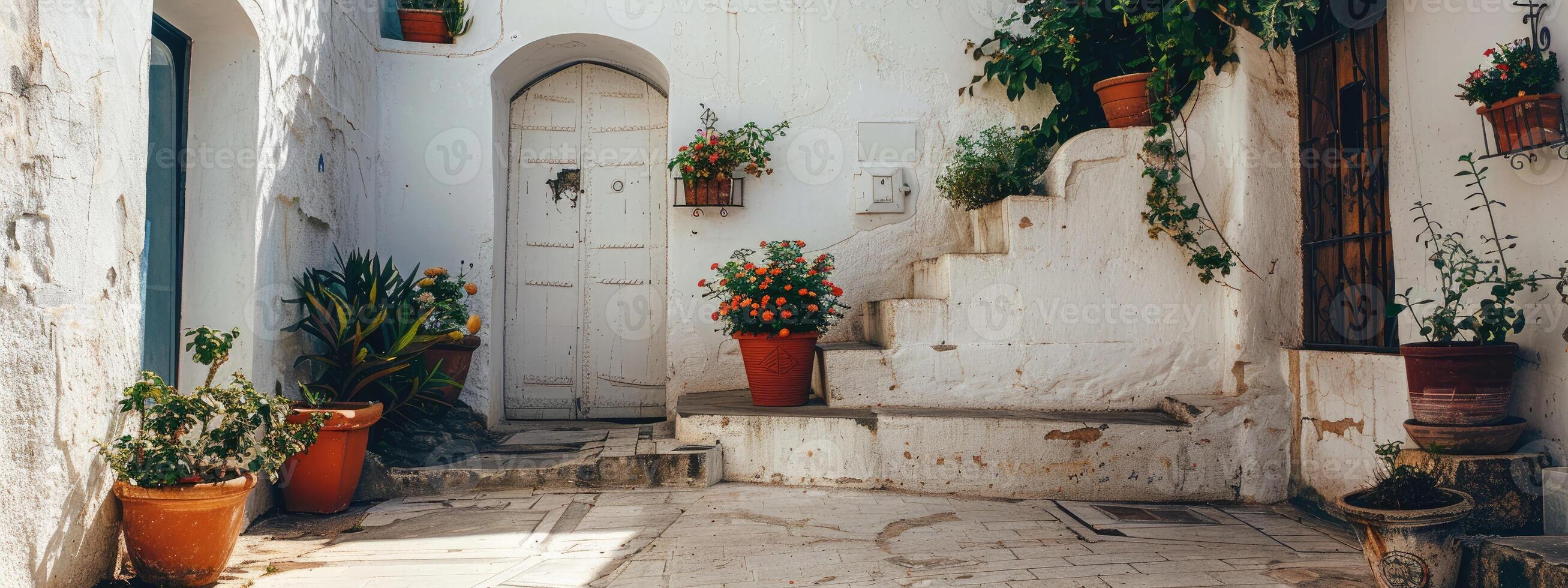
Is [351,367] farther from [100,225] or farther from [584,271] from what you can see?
[584,271]

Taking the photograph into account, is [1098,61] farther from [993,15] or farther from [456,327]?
[456,327]

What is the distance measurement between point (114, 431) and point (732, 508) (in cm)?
217

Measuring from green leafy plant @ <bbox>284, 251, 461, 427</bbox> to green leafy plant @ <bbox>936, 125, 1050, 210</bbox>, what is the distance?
267 cm

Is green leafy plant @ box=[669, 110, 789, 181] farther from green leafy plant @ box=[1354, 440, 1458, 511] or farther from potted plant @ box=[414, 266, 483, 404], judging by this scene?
green leafy plant @ box=[1354, 440, 1458, 511]

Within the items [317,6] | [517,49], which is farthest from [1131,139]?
[317,6]

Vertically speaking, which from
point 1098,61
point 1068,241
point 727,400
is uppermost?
point 1098,61

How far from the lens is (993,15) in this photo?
549cm

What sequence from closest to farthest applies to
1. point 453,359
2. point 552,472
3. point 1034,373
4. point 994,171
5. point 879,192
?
point 552,472
point 1034,373
point 453,359
point 994,171
point 879,192

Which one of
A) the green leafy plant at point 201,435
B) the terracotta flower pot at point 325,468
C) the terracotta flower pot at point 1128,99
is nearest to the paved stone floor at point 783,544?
the terracotta flower pot at point 325,468

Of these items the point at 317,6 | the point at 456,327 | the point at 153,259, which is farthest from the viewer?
the point at 456,327

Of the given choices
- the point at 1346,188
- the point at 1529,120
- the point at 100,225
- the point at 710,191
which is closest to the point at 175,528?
the point at 100,225

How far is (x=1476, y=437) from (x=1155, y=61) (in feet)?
7.58

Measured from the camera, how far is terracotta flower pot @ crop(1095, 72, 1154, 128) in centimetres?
466

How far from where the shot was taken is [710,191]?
206 inches
